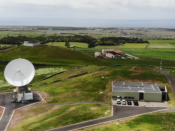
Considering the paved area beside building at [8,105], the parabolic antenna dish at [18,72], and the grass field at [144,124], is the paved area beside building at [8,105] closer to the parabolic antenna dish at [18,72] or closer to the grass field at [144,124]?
the parabolic antenna dish at [18,72]

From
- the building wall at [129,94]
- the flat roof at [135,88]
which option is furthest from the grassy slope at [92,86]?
the flat roof at [135,88]

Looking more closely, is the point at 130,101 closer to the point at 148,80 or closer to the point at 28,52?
the point at 148,80

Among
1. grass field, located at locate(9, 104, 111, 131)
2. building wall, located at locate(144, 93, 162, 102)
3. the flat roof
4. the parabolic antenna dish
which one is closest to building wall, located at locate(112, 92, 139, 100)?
the flat roof

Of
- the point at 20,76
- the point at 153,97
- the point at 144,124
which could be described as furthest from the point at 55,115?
the point at 153,97

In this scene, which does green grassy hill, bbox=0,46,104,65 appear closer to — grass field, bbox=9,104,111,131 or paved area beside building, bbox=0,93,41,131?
paved area beside building, bbox=0,93,41,131

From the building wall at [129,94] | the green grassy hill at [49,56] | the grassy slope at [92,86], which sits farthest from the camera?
the green grassy hill at [49,56]

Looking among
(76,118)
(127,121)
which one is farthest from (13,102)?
(127,121)
